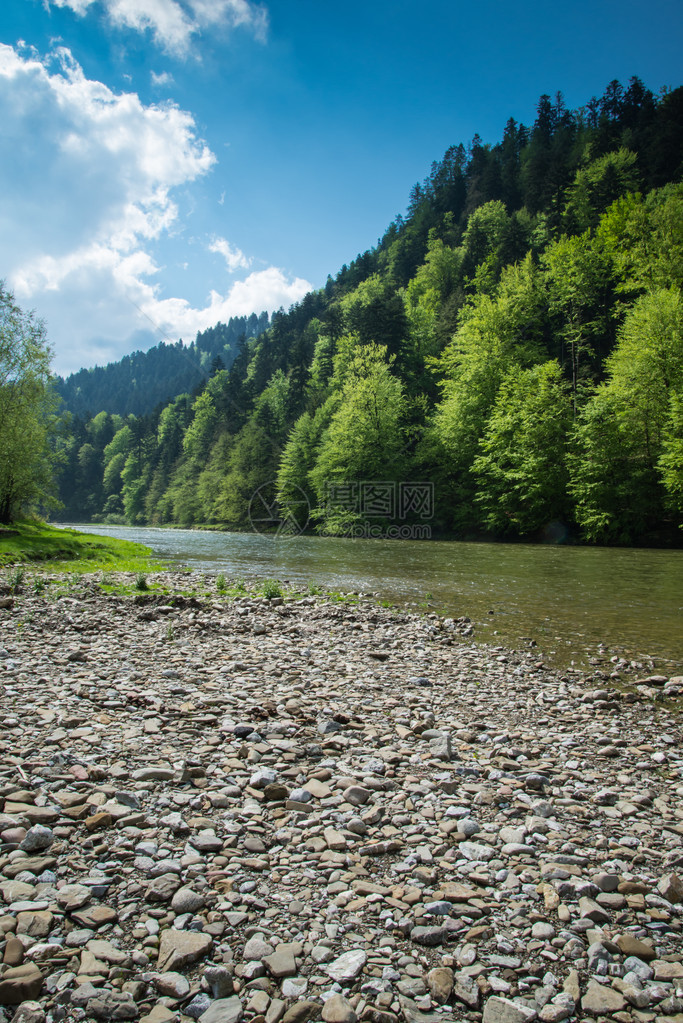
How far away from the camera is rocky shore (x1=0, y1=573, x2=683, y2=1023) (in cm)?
258

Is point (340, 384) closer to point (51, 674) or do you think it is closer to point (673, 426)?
point (673, 426)

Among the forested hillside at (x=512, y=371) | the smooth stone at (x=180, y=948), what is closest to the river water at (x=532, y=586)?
the forested hillside at (x=512, y=371)

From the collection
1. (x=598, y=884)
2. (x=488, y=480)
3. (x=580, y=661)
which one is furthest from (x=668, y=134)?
(x=598, y=884)

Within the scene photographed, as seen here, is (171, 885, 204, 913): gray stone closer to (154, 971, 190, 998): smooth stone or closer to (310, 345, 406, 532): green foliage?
(154, 971, 190, 998): smooth stone

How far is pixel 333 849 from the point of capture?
3805 millimetres

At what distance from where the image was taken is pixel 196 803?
424 centimetres

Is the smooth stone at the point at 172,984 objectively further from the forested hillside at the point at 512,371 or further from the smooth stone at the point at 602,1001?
the forested hillside at the point at 512,371

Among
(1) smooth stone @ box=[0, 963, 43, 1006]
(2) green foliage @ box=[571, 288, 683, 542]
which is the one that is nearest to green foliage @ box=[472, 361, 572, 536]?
(2) green foliage @ box=[571, 288, 683, 542]

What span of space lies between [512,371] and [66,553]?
39.1 meters

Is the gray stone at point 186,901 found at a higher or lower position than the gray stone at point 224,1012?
lower

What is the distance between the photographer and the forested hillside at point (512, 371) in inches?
1378

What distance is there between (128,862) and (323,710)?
332 centimetres

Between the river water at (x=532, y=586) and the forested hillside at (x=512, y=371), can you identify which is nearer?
the river water at (x=532, y=586)

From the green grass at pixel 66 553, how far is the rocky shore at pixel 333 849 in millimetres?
16310
